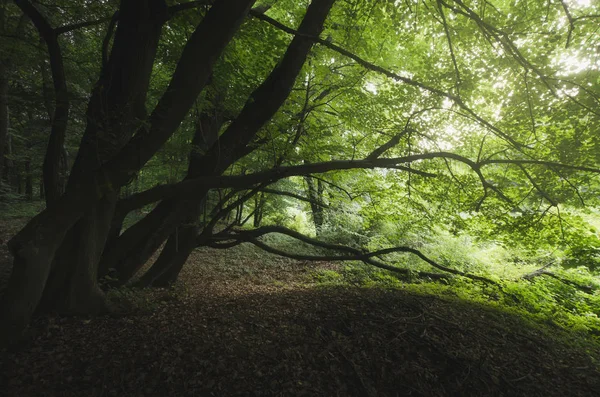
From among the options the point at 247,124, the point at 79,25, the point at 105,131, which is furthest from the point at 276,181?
the point at 79,25

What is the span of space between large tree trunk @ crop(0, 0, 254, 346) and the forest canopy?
0.06 ft

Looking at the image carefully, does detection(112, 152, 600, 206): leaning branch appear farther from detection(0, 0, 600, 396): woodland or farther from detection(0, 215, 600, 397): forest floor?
detection(0, 215, 600, 397): forest floor

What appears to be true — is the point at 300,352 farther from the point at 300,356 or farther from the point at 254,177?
the point at 254,177

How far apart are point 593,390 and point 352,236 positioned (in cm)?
1097

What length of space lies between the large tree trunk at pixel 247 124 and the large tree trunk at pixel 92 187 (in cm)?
84

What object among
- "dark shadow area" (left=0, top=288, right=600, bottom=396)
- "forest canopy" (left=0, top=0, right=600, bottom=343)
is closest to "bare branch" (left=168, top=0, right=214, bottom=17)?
"forest canopy" (left=0, top=0, right=600, bottom=343)

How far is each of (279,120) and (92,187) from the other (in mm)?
2988

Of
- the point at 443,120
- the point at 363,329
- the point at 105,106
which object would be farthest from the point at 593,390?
the point at 105,106

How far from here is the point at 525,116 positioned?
4.62m

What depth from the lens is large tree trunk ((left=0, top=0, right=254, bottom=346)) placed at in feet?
10.4

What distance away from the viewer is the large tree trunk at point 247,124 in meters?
3.97

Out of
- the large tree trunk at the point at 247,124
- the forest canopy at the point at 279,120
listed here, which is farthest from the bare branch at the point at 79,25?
the large tree trunk at the point at 247,124

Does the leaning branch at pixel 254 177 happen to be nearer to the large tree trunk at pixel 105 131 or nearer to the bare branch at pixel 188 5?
the large tree trunk at pixel 105 131

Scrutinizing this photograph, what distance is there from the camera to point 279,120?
5.05 m
